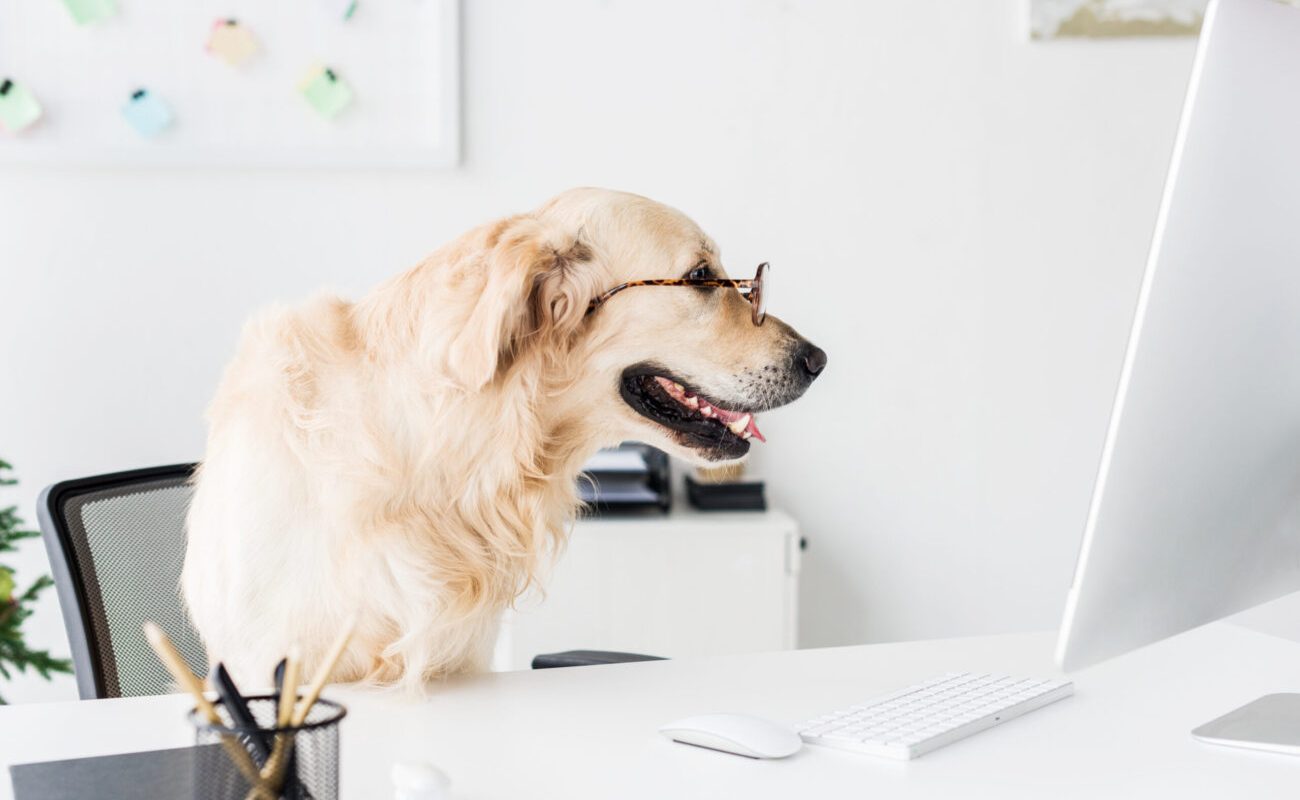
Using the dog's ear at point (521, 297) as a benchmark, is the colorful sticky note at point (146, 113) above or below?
above

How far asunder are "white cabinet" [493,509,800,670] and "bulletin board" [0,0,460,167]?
3.24 feet

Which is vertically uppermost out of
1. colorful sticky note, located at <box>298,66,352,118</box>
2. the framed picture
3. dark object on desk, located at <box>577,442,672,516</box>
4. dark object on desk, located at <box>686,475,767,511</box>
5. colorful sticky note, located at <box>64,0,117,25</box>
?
the framed picture

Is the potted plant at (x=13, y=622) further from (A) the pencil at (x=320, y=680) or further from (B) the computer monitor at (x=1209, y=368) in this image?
(B) the computer monitor at (x=1209, y=368)

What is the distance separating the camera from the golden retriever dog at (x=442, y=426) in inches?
44.9

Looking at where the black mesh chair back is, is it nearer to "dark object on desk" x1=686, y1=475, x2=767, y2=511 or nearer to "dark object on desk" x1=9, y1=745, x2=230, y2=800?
"dark object on desk" x1=9, y1=745, x2=230, y2=800

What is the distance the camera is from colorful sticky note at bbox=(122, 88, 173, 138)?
2.63m

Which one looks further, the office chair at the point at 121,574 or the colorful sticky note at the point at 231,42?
the colorful sticky note at the point at 231,42

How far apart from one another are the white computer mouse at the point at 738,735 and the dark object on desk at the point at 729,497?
5.39ft

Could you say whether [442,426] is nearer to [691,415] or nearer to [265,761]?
[691,415]

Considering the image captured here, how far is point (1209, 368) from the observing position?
A: 823 mm

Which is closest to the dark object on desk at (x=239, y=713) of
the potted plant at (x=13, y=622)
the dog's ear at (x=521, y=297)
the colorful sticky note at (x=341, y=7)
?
the dog's ear at (x=521, y=297)

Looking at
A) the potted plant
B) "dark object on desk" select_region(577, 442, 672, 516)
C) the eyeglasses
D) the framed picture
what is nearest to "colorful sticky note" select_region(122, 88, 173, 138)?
the potted plant

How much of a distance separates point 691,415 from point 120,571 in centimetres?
75

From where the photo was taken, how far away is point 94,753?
0.94m
